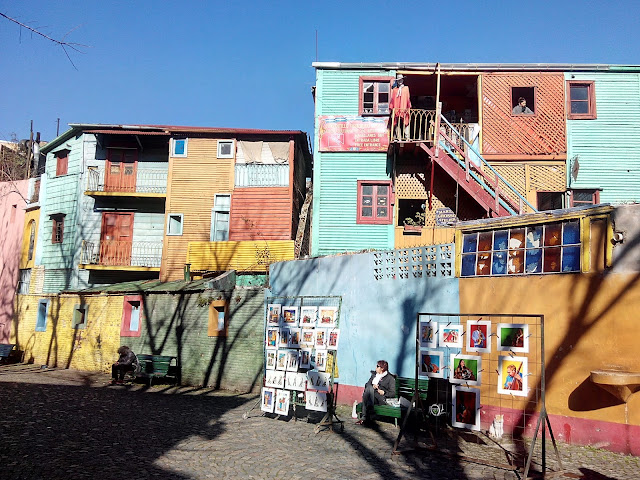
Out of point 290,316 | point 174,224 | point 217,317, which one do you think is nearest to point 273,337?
point 290,316

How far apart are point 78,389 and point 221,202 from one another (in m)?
10.7

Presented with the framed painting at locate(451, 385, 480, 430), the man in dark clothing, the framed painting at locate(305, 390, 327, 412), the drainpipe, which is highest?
the drainpipe

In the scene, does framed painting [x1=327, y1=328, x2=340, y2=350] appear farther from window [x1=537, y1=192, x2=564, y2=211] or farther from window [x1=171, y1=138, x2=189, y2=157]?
window [x1=171, y1=138, x2=189, y2=157]

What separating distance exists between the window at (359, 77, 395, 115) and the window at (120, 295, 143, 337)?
10395mm

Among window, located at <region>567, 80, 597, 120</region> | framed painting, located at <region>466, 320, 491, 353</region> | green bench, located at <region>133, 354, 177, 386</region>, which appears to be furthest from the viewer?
window, located at <region>567, 80, 597, 120</region>

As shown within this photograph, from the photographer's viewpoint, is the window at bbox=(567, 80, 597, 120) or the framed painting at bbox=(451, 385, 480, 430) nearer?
the framed painting at bbox=(451, 385, 480, 430)

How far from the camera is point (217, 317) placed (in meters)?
16.2

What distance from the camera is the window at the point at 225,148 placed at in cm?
2381

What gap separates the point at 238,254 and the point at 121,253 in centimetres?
697

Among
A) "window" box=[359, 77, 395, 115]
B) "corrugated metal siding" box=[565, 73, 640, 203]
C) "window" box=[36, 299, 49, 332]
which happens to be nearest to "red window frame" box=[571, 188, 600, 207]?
"corrugated metal siding" box=[565, 73, 640, 203]

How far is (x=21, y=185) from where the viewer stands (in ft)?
102

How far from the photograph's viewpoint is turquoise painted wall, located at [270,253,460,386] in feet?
36.1

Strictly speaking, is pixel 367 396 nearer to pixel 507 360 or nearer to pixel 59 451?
pixel 507 360

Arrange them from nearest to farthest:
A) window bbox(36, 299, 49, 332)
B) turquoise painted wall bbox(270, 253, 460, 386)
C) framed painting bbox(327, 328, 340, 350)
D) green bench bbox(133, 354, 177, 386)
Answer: framed painting bbox(327, 328, 340, 350) → turquoise painted wall bbox(270, 253, 460, 386) → green bench bbox(133, 354, 177, 386) → window bbox(36, 299, 49, 332)
